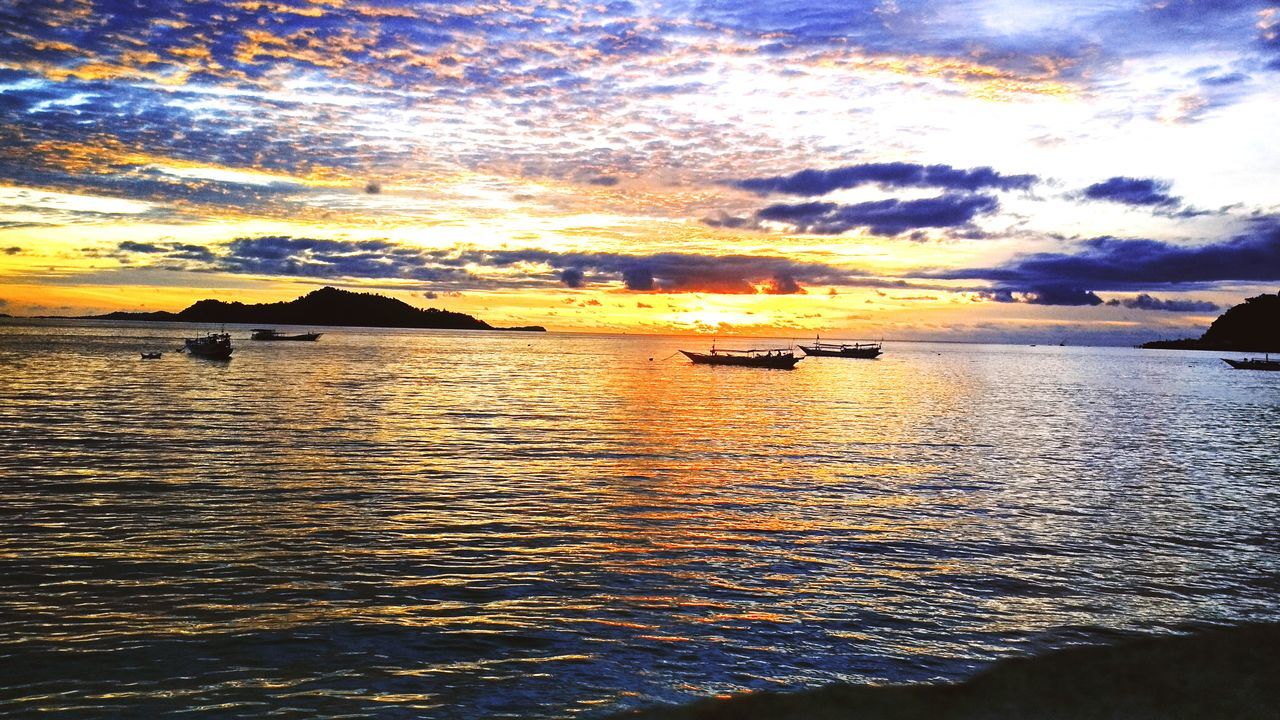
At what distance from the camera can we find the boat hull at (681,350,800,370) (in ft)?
404

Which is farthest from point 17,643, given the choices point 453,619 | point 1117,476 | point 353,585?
point 1117,476

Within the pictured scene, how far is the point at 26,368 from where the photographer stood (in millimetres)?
77375

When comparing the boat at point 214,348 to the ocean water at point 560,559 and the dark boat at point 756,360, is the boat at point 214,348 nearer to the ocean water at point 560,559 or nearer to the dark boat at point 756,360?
the ocean water at point 560,559

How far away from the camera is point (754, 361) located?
128 m

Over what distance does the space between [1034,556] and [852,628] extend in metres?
7.56

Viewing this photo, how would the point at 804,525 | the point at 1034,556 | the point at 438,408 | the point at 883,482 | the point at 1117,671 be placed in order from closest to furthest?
1. the point at 1117,671
2. the point at 1034,556
3. the point at 804,525
4. the point at 883,482
5. the point at 438,408

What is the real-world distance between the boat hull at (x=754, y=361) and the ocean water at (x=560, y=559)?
80799 millimetres

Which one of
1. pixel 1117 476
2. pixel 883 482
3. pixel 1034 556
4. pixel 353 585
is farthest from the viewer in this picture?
pixel 1117 476

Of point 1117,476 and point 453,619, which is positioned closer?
point 453,619

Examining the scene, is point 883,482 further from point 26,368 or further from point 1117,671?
point 26,368

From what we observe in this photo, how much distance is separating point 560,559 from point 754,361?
111593 mm

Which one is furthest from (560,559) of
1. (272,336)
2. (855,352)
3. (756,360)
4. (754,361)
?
(272,336)

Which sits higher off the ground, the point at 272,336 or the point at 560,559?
the point at 272,336

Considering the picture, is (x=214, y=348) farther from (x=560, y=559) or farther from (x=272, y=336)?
(x=560, y=559)
